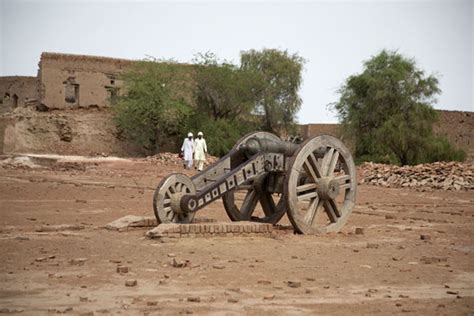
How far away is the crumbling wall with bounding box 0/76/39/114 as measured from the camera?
167 feet

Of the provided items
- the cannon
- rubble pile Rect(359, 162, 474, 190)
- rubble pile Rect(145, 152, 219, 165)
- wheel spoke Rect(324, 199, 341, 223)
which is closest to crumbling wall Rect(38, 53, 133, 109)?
rubble pile Rect(145, 152, 219, 165)

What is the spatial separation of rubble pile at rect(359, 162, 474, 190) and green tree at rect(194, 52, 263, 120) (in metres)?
16.6

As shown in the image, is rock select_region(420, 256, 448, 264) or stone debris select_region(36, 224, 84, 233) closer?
rock select_region(420, 256, 448, 264)

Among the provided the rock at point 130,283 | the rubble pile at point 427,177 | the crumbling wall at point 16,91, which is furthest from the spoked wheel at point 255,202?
the crumbling wall at point 16,91

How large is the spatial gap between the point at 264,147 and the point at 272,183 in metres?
0.84

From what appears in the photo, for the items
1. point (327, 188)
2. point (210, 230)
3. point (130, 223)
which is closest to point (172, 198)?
point (210, 230)

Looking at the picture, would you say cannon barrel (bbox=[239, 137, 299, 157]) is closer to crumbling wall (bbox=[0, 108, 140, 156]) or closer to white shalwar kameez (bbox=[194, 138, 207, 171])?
white shalwar kameez (bbox=[194, 138, 207, 171])

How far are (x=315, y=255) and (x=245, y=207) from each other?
10.4ft

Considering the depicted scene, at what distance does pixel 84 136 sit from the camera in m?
41.1

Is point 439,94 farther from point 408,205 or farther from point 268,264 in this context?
point 268,264

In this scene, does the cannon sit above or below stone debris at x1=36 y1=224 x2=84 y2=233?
above

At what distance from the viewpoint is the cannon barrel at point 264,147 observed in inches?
396

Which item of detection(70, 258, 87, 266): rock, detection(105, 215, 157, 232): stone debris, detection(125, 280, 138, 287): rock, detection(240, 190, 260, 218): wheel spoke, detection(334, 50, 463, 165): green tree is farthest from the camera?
detection(334, 50, 463, 165): green tree

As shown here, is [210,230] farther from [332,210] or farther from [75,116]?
[75,116]
